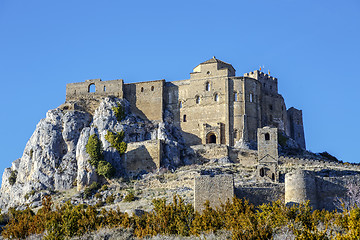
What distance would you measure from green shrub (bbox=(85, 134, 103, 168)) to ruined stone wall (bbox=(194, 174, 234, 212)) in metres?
23.4

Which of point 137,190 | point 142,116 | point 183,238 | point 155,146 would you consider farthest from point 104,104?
point 183,238

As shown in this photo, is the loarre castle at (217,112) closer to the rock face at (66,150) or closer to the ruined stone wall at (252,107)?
the ruined stone wall at (252,107)

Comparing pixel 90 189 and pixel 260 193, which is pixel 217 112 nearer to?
pixel 90 189

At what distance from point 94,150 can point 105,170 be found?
278 cm

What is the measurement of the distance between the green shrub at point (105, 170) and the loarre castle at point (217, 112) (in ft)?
5.95

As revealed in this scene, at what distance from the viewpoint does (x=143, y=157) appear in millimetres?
62688

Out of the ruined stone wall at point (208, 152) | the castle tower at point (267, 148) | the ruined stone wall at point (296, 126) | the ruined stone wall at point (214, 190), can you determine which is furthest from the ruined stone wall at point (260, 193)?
the ruined stone wall at point (296, 126)

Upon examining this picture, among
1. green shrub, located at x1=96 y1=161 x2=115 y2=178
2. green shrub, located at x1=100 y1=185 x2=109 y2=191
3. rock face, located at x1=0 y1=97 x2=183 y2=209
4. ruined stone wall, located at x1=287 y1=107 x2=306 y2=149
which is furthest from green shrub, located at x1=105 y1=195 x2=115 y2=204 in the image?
ruined stone wall, located at x1=287 y1=107 x2=306 y2=149

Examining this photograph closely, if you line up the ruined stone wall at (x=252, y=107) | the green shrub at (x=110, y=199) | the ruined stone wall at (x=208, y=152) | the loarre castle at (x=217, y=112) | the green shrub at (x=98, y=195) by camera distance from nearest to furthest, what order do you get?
the green shrub at (x=110, y=199) < the green shrub at (x=98, y=195) < the loarre castle at (x=217, y=112) < the ruined stone wall at (x=208, y=152) < the ruined stone wall at (x=252, y=107)

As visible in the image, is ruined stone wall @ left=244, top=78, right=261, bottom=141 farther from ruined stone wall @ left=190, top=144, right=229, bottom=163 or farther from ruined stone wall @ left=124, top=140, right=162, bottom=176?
ruined stone wall @ left=124, top=140, right=162, bottom=176

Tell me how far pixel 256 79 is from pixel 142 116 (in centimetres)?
1317

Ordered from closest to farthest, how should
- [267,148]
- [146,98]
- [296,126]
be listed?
[267,148], [146,98], [296,126]

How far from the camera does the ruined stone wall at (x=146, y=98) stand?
70.8 meters

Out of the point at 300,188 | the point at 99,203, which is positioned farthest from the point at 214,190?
the point at 99,203
